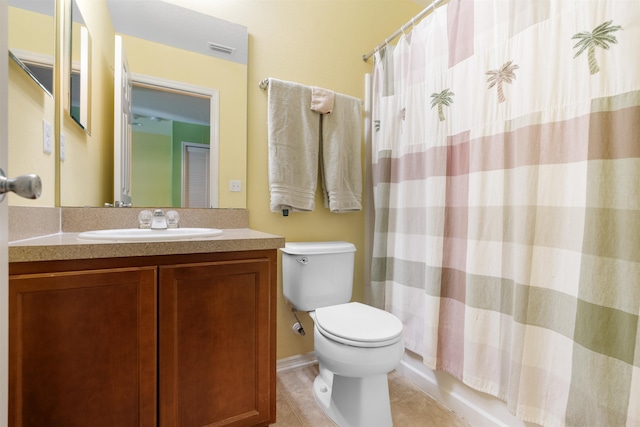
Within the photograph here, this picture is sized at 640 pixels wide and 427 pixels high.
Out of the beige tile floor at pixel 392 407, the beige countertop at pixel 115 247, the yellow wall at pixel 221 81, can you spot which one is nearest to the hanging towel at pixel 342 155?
the yellow wall at pixel 221 81

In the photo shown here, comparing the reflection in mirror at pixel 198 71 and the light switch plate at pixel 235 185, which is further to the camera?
the light switch plate at pixel 235 185

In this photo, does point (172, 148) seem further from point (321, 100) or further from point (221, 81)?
point (321, 100)

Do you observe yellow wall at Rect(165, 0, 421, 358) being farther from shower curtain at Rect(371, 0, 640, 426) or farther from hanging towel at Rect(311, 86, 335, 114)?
shower curtain at Rect(371, 0, 640, 426)

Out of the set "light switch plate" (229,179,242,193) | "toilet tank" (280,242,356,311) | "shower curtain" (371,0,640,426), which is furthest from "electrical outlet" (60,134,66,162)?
"shower curtain" (371,0,640,426)

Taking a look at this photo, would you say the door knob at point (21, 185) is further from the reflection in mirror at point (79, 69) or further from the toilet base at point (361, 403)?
the toilet base at point (361, 403)

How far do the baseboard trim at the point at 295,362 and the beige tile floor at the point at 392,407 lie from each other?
42mm

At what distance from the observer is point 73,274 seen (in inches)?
32.9

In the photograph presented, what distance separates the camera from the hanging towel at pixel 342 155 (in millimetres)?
1784

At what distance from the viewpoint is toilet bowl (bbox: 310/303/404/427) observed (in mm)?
1189

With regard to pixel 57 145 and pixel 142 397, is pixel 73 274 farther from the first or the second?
pixel 57 145

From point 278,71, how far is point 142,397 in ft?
5.38

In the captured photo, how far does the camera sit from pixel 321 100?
1.74 m

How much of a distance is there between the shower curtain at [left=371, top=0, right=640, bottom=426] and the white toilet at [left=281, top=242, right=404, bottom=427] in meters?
0.32

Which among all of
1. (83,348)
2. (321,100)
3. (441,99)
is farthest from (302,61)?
(83,348)
